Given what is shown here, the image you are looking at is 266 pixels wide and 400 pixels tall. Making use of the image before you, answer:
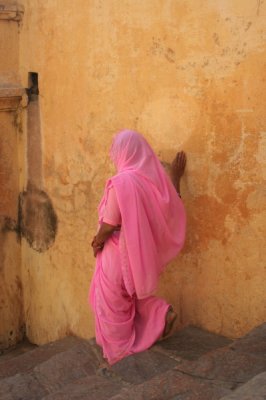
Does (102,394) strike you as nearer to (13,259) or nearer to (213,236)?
(213,236)

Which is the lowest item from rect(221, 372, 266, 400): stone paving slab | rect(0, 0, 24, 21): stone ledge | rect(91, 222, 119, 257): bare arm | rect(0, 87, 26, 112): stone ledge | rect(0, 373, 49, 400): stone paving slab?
Answer: rect(0, 373, 49, 400): stone paving slab

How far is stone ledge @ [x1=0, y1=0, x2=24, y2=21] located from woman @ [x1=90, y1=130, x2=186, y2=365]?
222cm

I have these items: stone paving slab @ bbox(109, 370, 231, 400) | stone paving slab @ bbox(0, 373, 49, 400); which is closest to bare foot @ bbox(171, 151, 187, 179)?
stone paving slab @ bbox(109, 370, 231, 400)

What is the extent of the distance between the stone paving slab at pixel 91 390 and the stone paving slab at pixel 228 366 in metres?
0.59

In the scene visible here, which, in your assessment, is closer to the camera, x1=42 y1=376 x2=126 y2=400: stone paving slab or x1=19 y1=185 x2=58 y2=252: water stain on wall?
x1=42 y1=376 x2=126 y2=400: stone paving slab

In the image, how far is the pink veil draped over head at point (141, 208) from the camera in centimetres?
372

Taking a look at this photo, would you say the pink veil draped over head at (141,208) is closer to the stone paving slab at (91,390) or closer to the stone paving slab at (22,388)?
the stone paving slab at (91,390)

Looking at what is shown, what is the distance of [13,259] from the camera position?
19.9 feet

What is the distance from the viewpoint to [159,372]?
3.60 meters

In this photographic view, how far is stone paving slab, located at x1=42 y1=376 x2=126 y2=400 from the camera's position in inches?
136

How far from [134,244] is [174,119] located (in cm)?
98

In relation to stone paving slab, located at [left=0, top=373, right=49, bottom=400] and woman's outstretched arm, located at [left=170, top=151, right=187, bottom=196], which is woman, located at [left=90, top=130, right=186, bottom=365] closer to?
woman's outstretched arm, located at [left=170, top=151, right=187, bottom=196]

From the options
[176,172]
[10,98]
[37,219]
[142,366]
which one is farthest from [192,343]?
[10,98]

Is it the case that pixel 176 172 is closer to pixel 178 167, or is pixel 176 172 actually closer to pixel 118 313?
pixel 178 167
